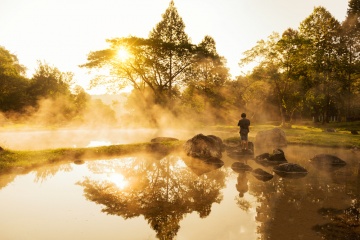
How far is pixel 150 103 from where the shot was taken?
41.1 m

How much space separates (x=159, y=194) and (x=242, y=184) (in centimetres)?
382

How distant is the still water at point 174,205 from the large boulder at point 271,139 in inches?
392

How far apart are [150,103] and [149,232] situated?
118 ft

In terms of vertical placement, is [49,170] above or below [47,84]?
below

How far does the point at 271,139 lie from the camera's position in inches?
891

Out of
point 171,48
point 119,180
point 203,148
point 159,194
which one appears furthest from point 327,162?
point 171,48

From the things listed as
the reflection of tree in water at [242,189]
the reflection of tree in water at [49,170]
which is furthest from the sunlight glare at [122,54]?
the reflection of tree in water at [242,189]

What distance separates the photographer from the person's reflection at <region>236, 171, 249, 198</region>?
939cm

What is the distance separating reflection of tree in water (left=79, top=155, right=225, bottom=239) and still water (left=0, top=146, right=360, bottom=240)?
3 cm

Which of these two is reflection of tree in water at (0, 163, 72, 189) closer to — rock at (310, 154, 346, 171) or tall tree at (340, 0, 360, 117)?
rock at (310, 154, 346, 171)

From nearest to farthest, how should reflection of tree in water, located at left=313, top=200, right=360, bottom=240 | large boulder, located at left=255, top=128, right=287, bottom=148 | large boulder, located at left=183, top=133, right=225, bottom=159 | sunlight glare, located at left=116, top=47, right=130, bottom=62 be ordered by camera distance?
reflection of tree in water, located at left=313, top=200, right=360, bottom=240
large boulder, located at left=183, top=133, right=225, bottom=159
large boulder, located at left=255, top=128, right=287, bottom=148
sunlight glare, located at left=116, top=47, right=130, bottom=62

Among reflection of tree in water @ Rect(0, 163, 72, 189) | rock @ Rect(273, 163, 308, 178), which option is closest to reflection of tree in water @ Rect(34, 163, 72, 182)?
reflection of tree in water @ Rect(0, 163, 72, 189)

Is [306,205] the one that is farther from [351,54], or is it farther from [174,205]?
[351,54]

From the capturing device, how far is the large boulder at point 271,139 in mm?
22641
